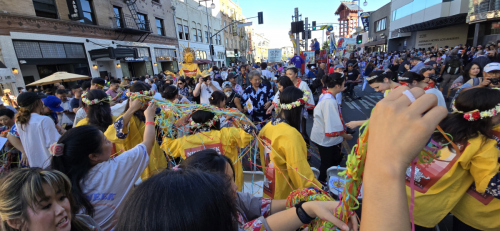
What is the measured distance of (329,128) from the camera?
3133 mm

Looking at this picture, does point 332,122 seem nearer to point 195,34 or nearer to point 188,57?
point 188,57

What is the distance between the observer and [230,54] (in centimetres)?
4134

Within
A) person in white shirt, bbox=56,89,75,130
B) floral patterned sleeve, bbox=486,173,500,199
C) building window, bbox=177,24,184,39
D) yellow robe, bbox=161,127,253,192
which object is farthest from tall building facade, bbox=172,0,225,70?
floral patterned sleeve, bbox=486,173,500,199

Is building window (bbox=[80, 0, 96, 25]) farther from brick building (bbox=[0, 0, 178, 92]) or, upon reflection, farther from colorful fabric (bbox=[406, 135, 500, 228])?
colorful fabric (bbox=[406, 135, 500, 228])

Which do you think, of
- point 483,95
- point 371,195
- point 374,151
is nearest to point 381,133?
point 374,151

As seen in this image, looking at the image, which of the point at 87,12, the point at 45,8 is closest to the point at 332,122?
the point at 45,8

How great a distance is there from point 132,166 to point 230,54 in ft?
136

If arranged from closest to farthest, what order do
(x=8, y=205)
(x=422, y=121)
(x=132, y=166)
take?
(x=422, y=121)
(x=8, y=205)
(x=132, y=166)

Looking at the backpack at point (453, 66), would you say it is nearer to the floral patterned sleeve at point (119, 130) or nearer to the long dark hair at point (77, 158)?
the floral patterned sleeve at point (119, 130)

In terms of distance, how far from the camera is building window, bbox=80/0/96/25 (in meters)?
14.8

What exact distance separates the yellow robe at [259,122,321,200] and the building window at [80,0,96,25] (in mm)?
17966

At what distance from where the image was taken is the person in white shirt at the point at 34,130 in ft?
9.12

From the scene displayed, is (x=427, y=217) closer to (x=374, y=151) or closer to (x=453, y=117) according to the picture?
(x=453, y=117)

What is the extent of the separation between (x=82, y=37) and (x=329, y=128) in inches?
695
